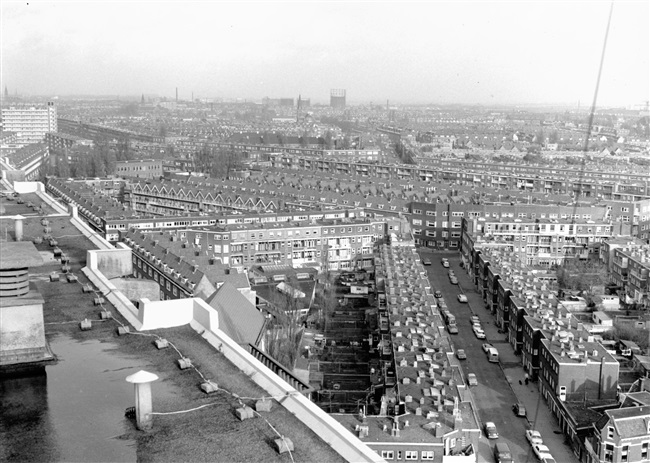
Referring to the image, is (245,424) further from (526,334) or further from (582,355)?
(526,334)

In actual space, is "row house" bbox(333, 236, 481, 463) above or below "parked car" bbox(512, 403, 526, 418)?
above

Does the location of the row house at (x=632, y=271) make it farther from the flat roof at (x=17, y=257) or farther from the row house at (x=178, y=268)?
the flat roof at (x=17, y=257)

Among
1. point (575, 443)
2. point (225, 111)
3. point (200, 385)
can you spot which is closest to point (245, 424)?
point (200, 385)

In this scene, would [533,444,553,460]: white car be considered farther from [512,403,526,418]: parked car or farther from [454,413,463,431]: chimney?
[454,413,463,431]: chimney

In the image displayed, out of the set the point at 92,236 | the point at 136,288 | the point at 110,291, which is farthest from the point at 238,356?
the point at 92,236

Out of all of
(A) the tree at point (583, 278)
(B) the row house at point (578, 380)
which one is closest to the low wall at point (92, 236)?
(B) the row house at point (578, 380)

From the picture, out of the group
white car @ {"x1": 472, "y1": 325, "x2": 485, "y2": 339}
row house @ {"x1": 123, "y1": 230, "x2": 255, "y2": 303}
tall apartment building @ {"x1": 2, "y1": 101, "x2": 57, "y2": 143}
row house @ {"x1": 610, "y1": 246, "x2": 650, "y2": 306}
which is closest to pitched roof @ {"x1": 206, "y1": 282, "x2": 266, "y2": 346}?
row house @ {"x1": 123, "y1": 230, "x2": 255, "y2": 303}
